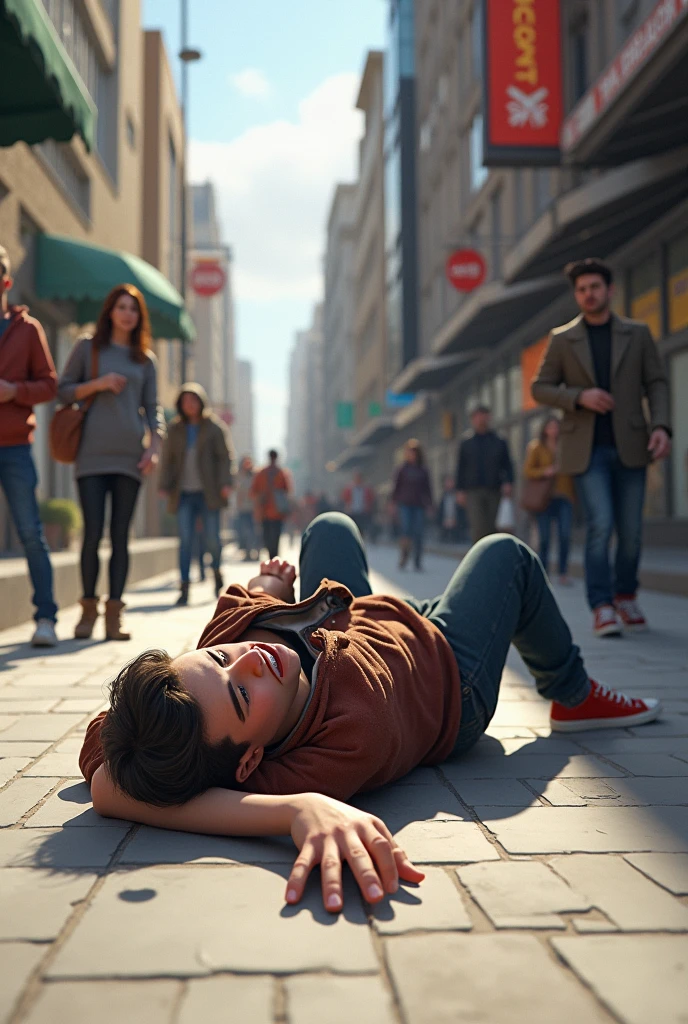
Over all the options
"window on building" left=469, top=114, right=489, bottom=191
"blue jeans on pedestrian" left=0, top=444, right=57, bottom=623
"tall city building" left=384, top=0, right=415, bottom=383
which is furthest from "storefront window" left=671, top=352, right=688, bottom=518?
"tall city building" left=384, top=0, right=415, bottom=383

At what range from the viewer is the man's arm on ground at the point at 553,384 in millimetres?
5734

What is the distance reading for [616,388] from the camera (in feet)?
18.9

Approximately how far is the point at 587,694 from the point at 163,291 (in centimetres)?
1136

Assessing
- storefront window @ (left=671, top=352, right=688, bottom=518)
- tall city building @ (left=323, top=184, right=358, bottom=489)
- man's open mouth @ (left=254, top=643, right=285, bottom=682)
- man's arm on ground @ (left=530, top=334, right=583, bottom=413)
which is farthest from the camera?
tall city building @ (left=323, top=184, right=358, bottom=489)

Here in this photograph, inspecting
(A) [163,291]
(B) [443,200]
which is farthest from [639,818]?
(B) [443,200]

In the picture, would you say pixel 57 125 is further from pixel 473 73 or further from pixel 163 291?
pixel 473 73

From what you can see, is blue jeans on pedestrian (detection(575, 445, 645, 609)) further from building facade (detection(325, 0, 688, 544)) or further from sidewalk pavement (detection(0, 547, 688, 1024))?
building facade (detection(325, 0, 688, 544))

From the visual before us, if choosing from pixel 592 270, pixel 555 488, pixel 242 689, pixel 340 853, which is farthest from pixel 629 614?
pixel 340 853

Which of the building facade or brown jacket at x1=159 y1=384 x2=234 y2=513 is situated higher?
the building facade

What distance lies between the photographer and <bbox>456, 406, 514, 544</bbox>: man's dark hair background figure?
1034cm

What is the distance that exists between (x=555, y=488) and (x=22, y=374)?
20.3 feet

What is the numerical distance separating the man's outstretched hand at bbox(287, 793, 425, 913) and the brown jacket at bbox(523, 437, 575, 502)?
823 cm

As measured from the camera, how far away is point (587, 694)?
10.9 ft

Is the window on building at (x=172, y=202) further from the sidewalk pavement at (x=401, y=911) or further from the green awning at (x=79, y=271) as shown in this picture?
the sidewalk pavement at (x=401, y=911)
